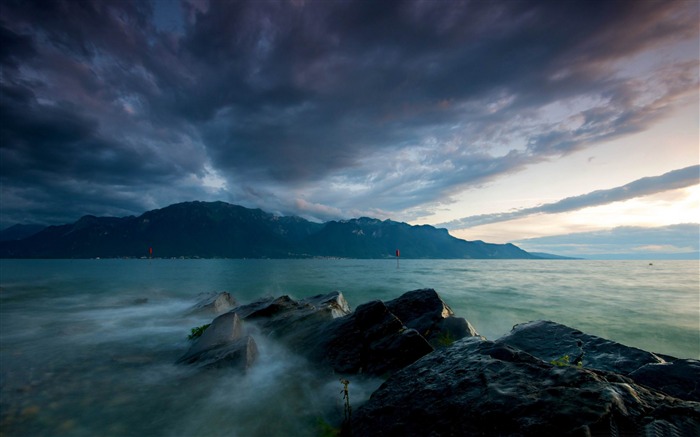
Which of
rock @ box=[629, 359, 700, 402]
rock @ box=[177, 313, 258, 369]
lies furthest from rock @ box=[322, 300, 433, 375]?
rock @ box=[629, 359, 700, 402]

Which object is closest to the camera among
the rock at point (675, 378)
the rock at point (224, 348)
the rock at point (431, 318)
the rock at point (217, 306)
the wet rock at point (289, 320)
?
the rock at point (675, 378)

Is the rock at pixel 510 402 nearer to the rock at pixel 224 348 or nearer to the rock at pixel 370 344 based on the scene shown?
the rock at pixel 370 344

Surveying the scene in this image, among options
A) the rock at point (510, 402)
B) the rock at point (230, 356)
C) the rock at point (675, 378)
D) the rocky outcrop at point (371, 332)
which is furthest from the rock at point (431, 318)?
the rock at point (230, 356)

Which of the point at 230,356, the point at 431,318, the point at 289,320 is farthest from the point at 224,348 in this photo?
the point at 431,318

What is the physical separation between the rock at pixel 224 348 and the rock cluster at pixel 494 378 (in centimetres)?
5

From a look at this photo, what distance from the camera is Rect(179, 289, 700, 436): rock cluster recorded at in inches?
176

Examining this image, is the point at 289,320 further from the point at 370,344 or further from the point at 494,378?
the point at 494,378

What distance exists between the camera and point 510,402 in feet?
16.9

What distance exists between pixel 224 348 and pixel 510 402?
10.8 meters

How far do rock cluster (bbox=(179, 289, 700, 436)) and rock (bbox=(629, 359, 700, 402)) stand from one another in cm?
2

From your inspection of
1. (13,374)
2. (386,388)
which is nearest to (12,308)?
(13,374)

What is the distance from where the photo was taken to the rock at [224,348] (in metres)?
11.1

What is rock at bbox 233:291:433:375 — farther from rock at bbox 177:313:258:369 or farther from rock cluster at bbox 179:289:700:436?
rock at bbox 177:313:258:369

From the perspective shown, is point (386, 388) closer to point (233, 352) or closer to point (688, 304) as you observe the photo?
point (233, 352)
